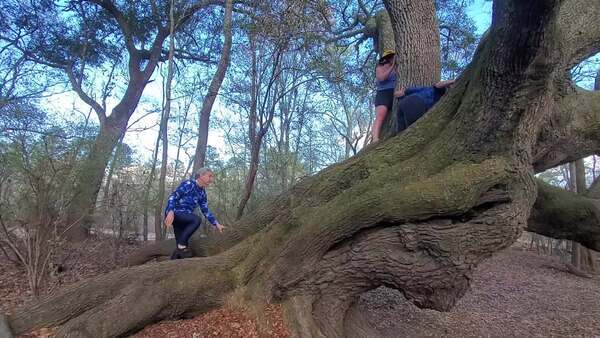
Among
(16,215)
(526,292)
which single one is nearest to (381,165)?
(16,215)

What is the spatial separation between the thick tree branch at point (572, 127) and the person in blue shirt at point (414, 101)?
110 cm

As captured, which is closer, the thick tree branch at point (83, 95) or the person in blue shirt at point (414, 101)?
the person in blue shirt at point (414, 101)

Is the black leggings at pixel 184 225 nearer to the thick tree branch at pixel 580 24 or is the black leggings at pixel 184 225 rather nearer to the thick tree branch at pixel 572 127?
the thick tree branch at pixel 572 127

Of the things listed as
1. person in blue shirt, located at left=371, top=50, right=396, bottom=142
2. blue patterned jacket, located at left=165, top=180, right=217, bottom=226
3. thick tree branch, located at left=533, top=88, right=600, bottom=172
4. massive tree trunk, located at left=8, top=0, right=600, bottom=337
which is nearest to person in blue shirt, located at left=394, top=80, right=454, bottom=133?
massive tree trunk, located at left=8, top=0, right=600, bottom=337

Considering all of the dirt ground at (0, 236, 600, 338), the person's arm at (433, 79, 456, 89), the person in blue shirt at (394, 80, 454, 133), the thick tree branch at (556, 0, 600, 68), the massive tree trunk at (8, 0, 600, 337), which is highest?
the thick tree branch at (556, 0, 600, 68)

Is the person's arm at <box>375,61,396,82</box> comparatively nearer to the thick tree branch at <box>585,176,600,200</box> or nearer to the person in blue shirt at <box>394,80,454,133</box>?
the person in blue shirt at <box>394,80,454,133</box>

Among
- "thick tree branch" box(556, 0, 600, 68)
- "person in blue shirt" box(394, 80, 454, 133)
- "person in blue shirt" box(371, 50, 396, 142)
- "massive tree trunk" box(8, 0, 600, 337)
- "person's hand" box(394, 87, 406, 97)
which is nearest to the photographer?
"massive tree trunk" box(8, 0, 600, 337)

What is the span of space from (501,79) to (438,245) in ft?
4.78

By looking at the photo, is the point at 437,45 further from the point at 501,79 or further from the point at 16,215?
the point at 16,215

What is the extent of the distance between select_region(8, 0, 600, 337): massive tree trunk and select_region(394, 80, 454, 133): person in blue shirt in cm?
44

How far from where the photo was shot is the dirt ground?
11.6ft

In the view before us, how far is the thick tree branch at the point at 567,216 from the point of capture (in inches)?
191

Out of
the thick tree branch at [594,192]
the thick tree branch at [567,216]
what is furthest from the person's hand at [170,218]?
the thick tree branch at [594,192]

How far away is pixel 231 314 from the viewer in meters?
3.60
